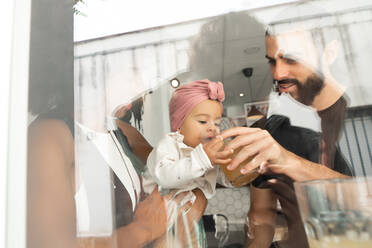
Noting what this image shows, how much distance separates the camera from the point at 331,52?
536 mm

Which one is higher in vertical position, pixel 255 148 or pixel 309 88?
pixel 309 88

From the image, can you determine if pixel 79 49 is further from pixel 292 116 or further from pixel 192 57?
pixel 292 116

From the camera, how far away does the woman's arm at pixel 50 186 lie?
46 cm

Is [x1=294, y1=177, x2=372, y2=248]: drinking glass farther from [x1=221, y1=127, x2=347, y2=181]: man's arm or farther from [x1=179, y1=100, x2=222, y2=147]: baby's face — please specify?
[x1=179, y1=100, x2=222, y2=147]: baby's face

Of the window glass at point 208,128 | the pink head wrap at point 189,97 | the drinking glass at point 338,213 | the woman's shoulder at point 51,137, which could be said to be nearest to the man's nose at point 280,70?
the window glass at point 208,128

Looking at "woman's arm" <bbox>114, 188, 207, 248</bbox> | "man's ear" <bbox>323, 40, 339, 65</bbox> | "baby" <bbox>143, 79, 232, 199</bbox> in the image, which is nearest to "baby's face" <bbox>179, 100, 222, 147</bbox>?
"baby" <bbox>143, 79, 232, 199</bbox>

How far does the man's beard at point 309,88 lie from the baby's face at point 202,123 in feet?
0.45

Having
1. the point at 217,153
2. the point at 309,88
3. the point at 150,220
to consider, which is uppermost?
the point at 309,88

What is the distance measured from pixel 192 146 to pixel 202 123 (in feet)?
0.17

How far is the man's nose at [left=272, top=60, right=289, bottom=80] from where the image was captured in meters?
0.54

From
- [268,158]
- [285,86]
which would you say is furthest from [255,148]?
[285,86]

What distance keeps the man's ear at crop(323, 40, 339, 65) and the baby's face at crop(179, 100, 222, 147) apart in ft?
0.74

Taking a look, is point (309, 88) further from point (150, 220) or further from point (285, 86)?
point (150, 220)

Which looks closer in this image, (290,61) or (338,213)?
(338,213)
